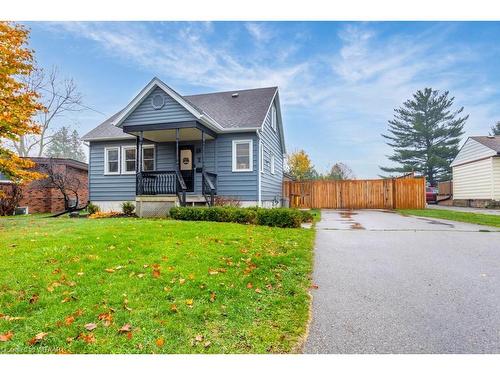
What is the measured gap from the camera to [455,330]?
268 centimetres

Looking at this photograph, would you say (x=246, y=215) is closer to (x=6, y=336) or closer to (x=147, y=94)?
(x=147, y=94)

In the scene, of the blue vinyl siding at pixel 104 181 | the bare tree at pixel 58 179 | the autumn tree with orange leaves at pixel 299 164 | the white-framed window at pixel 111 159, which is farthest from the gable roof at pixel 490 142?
the bare tree at pixel 58 179

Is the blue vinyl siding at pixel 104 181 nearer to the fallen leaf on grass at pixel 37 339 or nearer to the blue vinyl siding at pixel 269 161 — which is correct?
the blue vinyl siding at pixel 269 161

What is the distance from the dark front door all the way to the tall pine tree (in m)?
26.3

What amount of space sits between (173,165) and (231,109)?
359cm

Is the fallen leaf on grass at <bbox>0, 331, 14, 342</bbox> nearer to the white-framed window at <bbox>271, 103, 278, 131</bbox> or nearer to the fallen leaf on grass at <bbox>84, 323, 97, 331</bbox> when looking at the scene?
the fallen leaf on grass at <bbox>84, 323, 97, 331</bbox>

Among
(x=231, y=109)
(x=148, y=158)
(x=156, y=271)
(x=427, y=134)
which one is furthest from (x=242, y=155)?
(x=427, y=134)

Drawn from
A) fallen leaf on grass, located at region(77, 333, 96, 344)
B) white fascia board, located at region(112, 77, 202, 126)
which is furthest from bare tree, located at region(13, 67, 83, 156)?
fallen leaf on grass, located at region(77, 333, 96, 344)

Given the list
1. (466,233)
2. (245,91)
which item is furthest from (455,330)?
(245,91)

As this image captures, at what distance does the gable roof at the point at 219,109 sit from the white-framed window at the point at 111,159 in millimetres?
581

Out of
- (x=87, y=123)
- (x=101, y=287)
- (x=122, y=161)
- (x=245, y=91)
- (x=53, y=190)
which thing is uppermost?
(x=245, y=91)

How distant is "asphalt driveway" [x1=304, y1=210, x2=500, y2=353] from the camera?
250 centimetres
